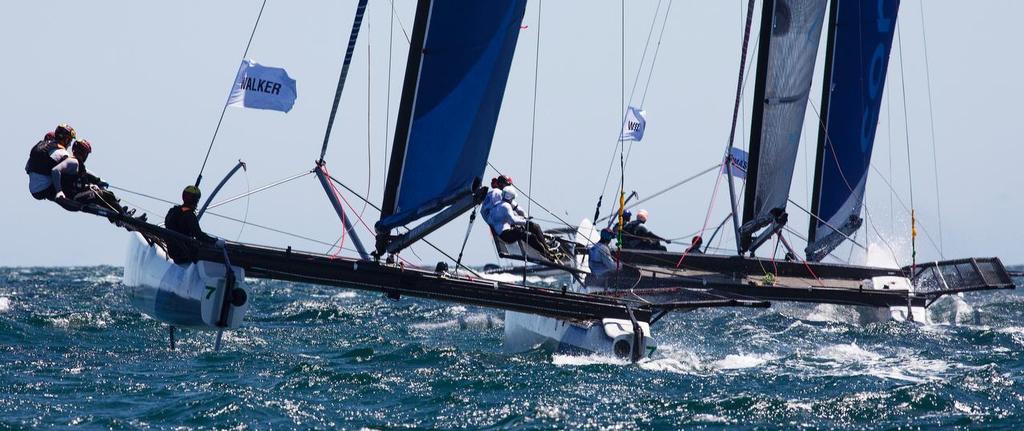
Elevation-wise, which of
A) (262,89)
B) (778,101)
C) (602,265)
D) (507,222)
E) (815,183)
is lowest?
→ (602,265)

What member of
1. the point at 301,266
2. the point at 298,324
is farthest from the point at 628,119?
the point at 301,266

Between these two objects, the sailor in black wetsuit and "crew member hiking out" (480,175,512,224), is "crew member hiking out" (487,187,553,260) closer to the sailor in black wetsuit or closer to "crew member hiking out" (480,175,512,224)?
"crew member hiking out" (480,175,512,224)

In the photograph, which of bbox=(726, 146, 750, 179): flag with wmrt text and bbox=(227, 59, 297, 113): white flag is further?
bbox=(726, 146, 750, 179): flag with wmrt text

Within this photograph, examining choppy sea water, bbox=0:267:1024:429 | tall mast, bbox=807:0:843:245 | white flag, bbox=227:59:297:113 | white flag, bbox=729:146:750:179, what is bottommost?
choppy sea water, bbox=0:267:1024:429

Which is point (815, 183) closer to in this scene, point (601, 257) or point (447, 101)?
point (601, 257)

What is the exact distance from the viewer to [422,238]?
14.9 m

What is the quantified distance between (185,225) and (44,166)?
1570 millimetres

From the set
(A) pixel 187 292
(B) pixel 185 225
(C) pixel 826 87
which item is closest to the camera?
(A) pixel 187 292

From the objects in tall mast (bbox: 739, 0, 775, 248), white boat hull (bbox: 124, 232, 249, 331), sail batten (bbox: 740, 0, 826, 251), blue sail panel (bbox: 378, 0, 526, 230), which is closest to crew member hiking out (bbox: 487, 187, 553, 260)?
blue sail panel (bbox: 378, 0, 526, 230)

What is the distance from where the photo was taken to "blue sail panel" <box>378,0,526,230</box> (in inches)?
569

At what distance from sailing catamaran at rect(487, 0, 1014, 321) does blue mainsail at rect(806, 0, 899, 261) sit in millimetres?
17

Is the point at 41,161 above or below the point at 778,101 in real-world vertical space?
below

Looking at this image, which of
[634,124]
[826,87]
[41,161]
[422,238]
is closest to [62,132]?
[41,161]

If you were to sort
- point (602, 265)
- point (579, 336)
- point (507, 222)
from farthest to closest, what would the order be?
1. point (507, 222)
2. point (602, 265)
3. point (579, 336)
